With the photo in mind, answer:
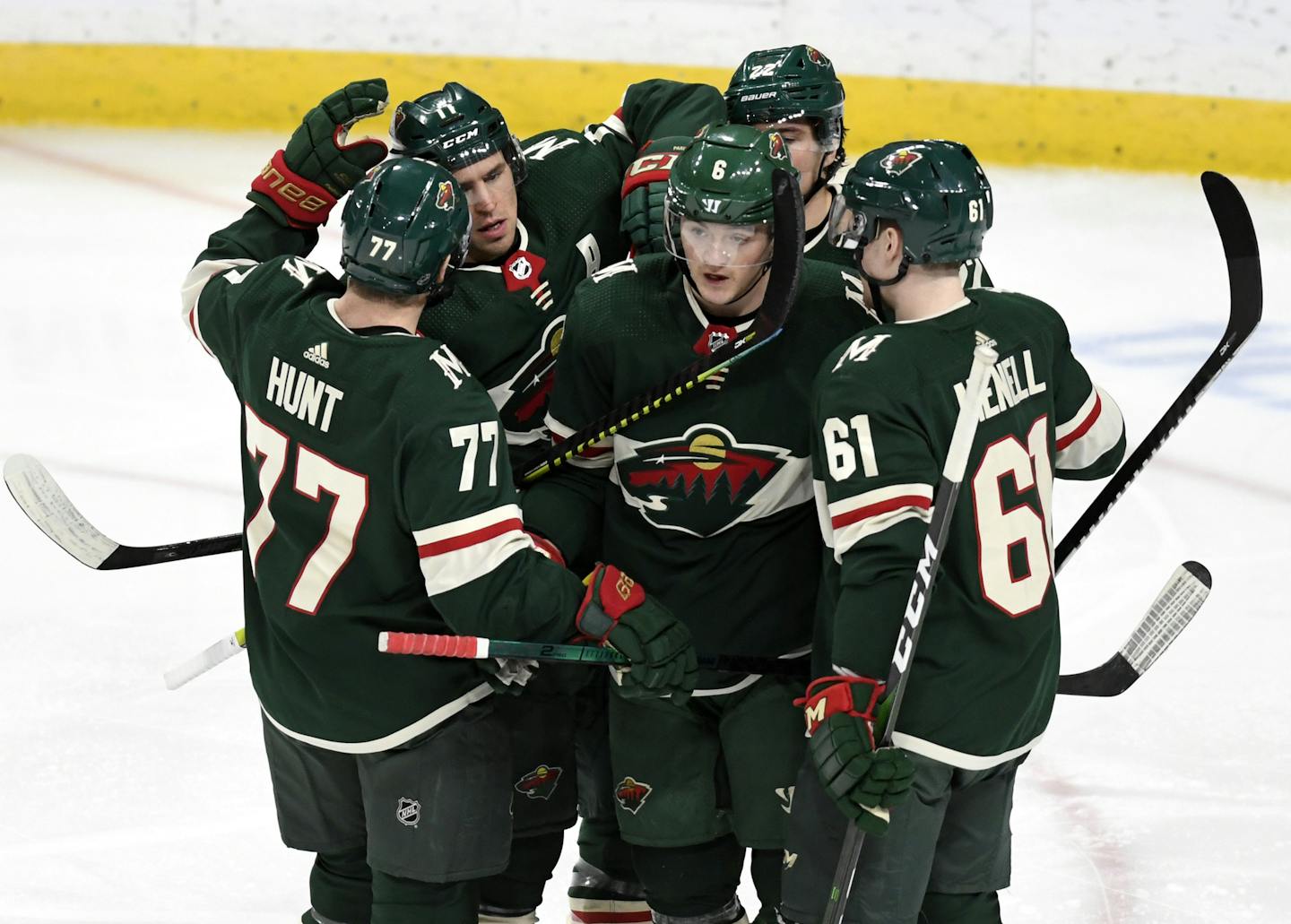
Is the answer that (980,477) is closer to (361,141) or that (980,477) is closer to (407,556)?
(407,556)

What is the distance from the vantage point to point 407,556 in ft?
7.47

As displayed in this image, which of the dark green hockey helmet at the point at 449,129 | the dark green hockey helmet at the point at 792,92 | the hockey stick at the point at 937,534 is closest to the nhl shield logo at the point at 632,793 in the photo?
the hockey stick at the point at 937,534

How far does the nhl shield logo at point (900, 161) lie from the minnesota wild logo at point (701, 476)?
0.43 meters

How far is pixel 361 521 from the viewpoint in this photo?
88.3 inches

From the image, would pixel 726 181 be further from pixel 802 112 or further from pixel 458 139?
pixel 802 112

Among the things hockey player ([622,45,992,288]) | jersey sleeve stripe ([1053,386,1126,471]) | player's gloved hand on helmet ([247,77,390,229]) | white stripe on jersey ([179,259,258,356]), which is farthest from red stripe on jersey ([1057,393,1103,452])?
white stripe on jersey ([179,259,258,356])

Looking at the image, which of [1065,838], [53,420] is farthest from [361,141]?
[53,420]

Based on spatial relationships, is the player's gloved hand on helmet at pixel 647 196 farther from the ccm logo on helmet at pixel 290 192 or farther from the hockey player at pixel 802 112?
the ccm logo on helmet at pixel 290 192

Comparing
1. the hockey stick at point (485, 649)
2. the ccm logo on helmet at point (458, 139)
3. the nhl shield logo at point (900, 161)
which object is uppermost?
the nhl shield logo at point (900, 161)

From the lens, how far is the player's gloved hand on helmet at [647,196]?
2596 mm

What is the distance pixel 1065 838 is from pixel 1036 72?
4121mm

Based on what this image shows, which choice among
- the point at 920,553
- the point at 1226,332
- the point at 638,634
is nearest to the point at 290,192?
the point at 638,634

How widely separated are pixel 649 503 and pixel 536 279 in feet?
1.45

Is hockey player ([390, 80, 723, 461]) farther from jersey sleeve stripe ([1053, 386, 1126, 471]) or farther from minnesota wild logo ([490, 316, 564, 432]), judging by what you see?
jersey sleeve stripe ([1053, 386, 1126, 471])
